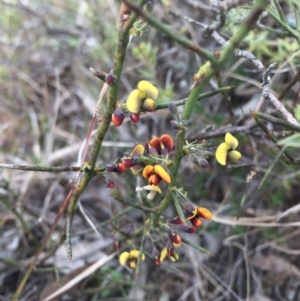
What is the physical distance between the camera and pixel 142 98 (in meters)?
0.77

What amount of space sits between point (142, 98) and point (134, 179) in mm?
777

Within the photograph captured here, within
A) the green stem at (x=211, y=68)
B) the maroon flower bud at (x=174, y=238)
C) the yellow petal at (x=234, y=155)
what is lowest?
the maroon flower bud at (x=174, y=238)

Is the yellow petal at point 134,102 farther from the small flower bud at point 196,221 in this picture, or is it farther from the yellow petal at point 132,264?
the yellow petal at point 132,264

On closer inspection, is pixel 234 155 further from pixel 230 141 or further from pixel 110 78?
pixel 110 78

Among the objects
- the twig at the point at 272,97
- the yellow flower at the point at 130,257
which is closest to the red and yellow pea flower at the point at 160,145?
the twig at the point at 272,97

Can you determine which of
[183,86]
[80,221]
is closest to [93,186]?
[80,221]

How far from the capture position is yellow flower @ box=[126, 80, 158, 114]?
0.76m

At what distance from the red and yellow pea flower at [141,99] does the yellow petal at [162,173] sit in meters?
0.09

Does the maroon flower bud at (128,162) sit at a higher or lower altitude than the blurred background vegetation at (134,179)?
higher

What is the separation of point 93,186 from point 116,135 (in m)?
0.22

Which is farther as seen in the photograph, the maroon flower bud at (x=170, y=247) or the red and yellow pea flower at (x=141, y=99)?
the maroon flower bud at (x=170, y=247)

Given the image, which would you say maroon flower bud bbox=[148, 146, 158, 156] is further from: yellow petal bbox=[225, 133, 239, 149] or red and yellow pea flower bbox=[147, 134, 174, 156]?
yellow petal bbox=[225, 133, 239, 149]

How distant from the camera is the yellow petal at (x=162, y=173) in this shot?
774mm

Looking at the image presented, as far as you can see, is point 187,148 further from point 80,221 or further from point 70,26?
point 70,26
